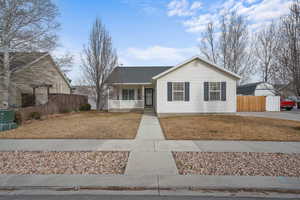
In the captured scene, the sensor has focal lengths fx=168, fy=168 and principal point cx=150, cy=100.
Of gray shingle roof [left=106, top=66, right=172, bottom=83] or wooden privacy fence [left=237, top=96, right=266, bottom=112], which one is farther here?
wooden privacy fence [left=237, top=96, right=266, bottom=112]

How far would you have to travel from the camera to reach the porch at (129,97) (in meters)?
17.8

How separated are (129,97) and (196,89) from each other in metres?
8.19

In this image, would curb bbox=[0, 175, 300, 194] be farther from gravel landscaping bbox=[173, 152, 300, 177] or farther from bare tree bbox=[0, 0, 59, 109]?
bare tree bbox=[0, 0, 59, 109]

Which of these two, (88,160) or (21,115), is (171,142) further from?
(21,115)

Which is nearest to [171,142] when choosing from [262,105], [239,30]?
[262,105]

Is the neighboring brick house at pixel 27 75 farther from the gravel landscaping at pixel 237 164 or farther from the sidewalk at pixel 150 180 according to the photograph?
the gravel landscaping at pixel 237 164

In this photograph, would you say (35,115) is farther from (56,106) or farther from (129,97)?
(129,97)

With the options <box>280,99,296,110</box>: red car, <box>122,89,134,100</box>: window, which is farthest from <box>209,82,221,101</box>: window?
<box>280,99,296,110</box>: red car

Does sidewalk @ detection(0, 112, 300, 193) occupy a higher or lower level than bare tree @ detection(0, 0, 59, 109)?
lower

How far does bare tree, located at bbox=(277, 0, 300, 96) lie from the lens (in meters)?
7.92

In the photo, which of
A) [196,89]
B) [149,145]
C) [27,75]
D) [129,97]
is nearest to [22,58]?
[27,75]

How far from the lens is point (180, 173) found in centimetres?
400

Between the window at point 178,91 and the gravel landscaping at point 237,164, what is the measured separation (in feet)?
28.2

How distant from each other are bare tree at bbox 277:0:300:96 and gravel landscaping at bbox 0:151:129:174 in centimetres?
864
